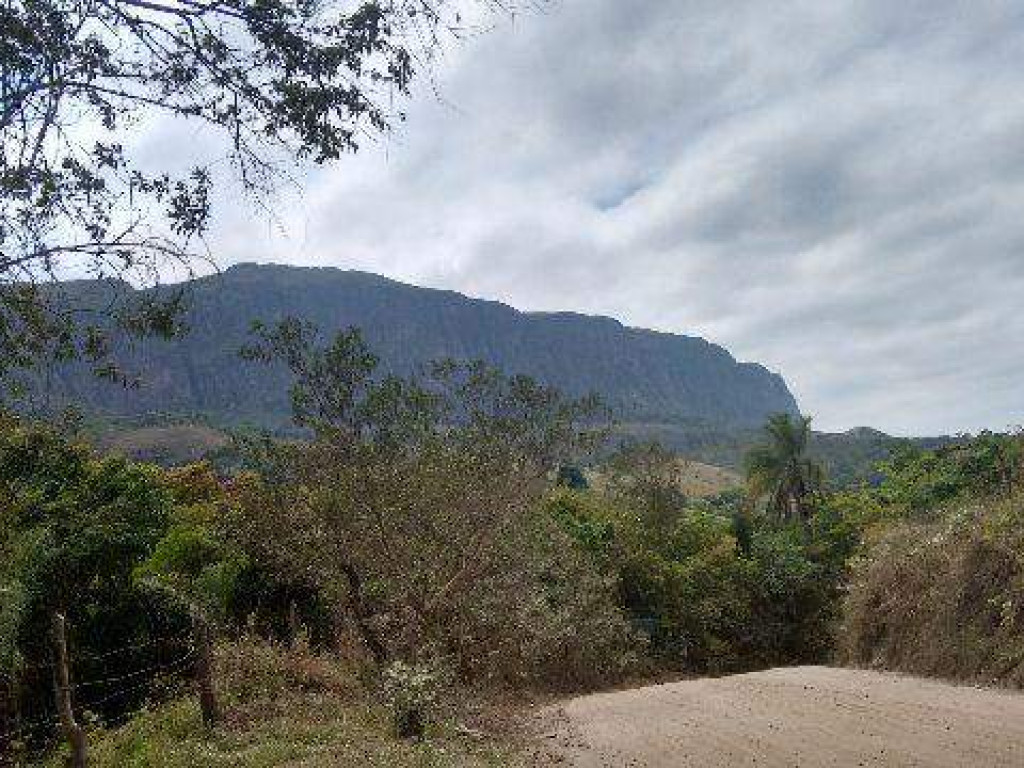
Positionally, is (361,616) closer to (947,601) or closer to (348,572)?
(348,572)

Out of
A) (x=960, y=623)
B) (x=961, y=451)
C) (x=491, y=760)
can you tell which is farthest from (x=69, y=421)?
(x=961, y=451)

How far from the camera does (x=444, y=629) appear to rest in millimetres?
17484

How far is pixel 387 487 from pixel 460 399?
231 centimetres

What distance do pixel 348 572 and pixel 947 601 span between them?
9624 millimetres

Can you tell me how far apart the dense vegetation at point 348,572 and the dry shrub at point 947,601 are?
4 centimetres

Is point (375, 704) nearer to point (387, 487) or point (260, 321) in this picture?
point (387, 487)

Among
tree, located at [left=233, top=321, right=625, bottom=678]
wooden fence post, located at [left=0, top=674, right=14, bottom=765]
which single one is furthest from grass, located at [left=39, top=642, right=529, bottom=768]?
tree, located at [left=233, top=321, right=625, bottom=678]

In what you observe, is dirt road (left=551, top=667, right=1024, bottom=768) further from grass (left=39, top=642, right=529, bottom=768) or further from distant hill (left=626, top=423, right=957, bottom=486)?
distant hill (left=626, top=423, right=957, bottom=486)

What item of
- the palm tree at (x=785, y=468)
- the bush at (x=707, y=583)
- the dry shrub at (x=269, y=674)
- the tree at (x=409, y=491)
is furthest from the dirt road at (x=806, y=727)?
the palm tree at (x=785, y=468)

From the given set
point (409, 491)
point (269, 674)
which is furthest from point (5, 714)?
point (409, 491)

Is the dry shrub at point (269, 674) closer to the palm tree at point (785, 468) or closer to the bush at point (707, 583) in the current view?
the bush at point (707, 583)

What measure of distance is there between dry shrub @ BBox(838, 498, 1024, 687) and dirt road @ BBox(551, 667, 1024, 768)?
27.0 inches

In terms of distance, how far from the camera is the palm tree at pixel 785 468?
47.7 m

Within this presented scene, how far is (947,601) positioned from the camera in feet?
47.7
